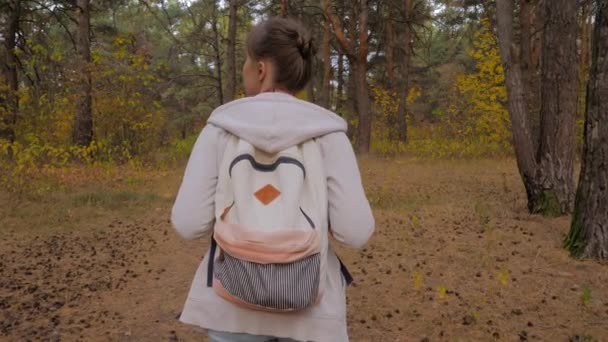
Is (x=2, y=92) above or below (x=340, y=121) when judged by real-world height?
above

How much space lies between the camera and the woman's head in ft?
5.33

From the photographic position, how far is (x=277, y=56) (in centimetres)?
163

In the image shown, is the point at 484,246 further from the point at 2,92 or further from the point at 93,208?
the point at 2,92

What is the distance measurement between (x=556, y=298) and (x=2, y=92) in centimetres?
925

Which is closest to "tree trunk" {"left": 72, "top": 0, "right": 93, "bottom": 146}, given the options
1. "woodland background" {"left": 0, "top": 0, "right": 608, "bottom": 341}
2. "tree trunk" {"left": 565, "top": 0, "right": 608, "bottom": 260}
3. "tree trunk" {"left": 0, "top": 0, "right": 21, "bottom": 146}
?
"woodland background" {"left": 0, "top": 0, "right": 608, "bottom": 341}

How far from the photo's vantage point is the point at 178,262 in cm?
572

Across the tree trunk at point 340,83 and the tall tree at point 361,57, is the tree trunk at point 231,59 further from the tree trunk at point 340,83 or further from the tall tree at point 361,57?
the tree trunk at point 340,83

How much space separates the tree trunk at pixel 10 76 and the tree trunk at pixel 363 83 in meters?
8.41

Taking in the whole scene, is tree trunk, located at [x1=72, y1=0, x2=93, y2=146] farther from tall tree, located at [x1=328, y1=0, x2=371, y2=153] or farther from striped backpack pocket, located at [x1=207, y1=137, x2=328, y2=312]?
striped backpack pocket, located at [x1=207, y1=137, x2=328, y2=312]

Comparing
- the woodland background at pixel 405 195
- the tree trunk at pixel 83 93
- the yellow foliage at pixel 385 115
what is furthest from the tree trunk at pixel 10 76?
the yellow foliage at pixel 385 115

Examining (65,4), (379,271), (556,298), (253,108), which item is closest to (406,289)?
(379,271)

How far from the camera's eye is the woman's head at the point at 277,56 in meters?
1.62

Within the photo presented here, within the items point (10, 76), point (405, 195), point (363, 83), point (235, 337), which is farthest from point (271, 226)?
point (363, 83)

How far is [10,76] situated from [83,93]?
2001 mm
